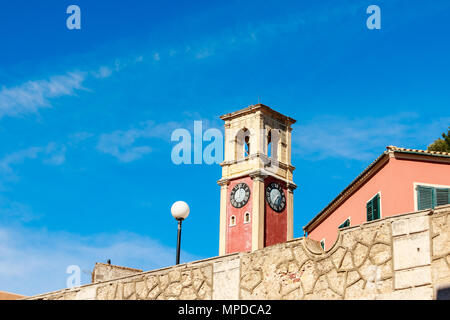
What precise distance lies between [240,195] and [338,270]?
43.5 m

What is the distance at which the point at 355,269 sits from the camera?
15664 millimetres

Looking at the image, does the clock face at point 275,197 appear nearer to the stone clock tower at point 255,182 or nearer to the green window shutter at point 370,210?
the stone clock tower at point 255,182

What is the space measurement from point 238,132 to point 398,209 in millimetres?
37865

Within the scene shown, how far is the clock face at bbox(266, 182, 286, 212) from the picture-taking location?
194 ft

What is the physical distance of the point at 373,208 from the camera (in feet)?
82.6

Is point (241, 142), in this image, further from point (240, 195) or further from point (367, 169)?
point (367, 169)

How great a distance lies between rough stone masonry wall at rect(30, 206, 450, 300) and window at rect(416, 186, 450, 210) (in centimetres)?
790

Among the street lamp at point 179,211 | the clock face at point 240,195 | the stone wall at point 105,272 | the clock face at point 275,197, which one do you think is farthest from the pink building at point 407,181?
the clock face at point 275,197

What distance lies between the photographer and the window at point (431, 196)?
931 inches

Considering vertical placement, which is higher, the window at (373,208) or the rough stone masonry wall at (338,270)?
the window at (373,208)

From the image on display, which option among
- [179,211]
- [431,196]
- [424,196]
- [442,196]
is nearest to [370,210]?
[424,196]

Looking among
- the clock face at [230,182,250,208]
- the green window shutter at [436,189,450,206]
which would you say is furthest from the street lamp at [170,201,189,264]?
the clock face at [230,182,250,208]

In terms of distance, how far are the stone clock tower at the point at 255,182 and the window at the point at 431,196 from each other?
107ft
